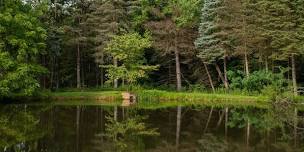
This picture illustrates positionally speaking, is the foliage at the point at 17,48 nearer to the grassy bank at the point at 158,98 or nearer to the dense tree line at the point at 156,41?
the dense tree line at the point at 156,41

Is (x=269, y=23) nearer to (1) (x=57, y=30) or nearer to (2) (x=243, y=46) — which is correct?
(2) (x=243, y=46)

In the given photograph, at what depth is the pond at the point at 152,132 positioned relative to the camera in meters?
15.8

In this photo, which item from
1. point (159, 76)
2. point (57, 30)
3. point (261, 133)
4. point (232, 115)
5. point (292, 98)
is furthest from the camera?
point (159, 76)

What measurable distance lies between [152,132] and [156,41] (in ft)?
103

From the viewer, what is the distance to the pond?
1577 cm

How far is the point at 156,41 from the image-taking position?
5038 cm

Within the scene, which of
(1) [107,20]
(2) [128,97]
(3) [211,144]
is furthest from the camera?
(1) [107,20]

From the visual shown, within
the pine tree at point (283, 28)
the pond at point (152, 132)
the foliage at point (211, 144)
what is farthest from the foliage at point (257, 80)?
the foliage at point (211, 144)

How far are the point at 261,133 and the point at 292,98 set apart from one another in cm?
1701

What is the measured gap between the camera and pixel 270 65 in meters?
47.0

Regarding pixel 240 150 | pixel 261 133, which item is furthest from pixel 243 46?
pixel 240 150

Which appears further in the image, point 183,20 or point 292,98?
point 183,20

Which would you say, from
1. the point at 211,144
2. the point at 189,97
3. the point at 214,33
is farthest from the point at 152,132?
the point at 214,33

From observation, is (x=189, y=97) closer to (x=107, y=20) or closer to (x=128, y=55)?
(x=128, y=55)
